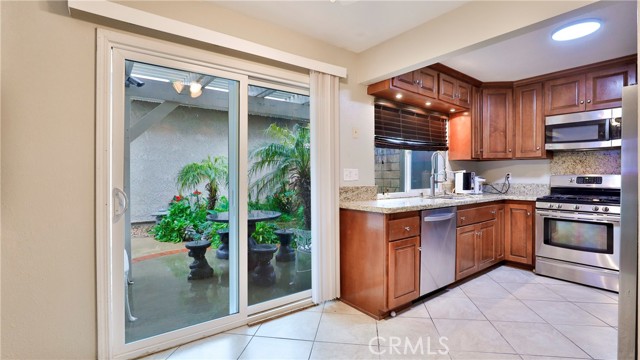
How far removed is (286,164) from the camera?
2549mm

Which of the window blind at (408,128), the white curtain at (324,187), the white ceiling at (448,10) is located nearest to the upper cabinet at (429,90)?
the window blind at (408,128)

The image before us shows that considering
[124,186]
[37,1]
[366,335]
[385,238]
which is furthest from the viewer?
[385,238]

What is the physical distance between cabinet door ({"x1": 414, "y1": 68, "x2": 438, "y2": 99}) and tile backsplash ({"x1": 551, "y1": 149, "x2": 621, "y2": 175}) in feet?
6.30

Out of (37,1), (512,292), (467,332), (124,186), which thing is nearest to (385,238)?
(467,332)

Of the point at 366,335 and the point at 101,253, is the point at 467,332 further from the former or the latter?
the point at 101,253

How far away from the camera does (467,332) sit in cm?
200

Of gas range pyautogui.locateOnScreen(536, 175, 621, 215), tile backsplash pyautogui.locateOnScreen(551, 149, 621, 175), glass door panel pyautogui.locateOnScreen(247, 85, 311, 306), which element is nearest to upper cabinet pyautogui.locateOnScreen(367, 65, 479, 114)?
glass door panel pyautogui.locateOnScreen(247, 85, 311, 306)

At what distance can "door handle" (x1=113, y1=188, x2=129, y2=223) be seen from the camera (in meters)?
1.70

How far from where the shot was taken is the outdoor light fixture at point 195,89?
6.62 ft

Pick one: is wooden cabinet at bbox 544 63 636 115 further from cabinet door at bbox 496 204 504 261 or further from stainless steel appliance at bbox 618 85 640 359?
stainless steel appliance at bbox 618 85 640 359

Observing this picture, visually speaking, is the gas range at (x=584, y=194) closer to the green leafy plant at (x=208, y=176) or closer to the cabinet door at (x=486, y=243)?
the cabinet door at (x=486, y=243)

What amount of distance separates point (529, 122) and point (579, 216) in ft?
4.15

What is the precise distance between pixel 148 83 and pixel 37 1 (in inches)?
24.0

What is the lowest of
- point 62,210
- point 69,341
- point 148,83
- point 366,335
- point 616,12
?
point 366,335
